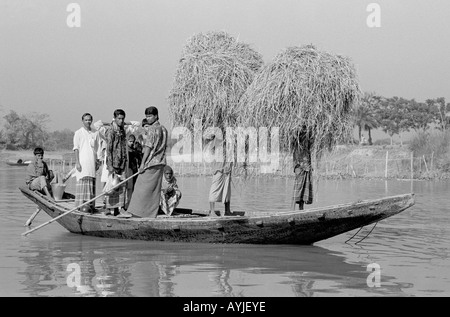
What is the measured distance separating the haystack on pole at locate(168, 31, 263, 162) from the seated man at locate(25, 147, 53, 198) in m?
2.01

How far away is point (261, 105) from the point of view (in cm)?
788

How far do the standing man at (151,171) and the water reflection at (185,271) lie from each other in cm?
43

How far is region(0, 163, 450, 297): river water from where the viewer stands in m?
5.54

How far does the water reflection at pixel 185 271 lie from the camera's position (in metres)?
5.51

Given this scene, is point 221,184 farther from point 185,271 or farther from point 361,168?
point 361,168

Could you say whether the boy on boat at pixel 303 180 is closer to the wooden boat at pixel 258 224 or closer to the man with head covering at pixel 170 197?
the wooden boat at pixel 258 224

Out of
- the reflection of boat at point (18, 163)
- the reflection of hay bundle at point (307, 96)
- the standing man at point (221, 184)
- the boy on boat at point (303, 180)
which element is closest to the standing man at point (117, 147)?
the standing man at point (221, 184)

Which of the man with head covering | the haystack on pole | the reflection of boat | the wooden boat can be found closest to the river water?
the wooden boat

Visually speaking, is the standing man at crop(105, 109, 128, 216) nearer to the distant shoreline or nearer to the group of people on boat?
the group of people on boat

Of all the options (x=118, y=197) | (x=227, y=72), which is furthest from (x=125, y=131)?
(x=227, y=72)

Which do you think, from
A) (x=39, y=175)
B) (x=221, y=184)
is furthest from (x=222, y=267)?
(x=39, y=175)

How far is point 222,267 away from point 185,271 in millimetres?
408
